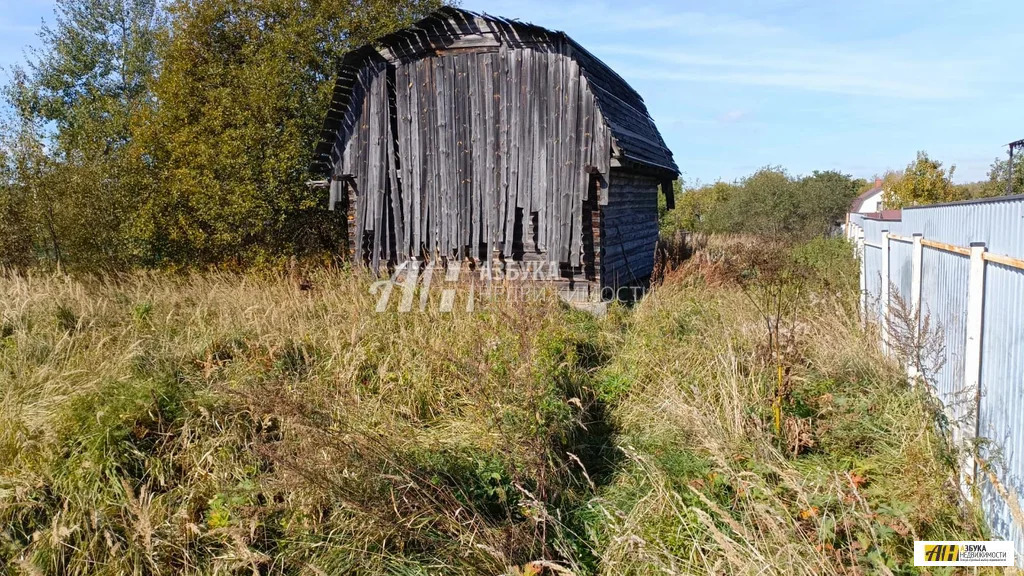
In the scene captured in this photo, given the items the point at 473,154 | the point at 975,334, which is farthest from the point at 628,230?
the point at 975,334

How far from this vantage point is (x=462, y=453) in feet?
16.4

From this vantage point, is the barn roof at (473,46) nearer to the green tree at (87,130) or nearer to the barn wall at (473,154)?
the barn wall at (473,154)

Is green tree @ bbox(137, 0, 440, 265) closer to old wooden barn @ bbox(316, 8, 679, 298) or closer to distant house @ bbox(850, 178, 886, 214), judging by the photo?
old wooden barn @ bbox(316, 8, 679, 298)

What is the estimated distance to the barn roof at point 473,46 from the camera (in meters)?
10.1

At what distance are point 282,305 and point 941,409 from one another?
6.94 metres

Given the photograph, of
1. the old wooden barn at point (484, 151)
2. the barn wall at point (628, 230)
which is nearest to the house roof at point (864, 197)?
the barn wall at point (628, 230)

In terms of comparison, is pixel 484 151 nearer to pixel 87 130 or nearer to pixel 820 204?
pixel 87 130

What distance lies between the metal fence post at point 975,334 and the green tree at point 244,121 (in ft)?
40.9

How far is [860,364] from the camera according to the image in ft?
18.3

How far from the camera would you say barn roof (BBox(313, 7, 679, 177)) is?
33.2 ft

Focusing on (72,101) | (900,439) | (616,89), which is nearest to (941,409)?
(900,439)

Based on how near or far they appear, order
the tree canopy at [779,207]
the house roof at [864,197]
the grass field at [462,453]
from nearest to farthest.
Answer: the grass field at [462,453] → the tree canopy at [779,207] → the house roof at [864,197]

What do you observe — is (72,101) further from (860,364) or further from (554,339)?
(860,364)

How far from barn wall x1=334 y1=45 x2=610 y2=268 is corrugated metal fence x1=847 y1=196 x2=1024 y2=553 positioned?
5.73 m
